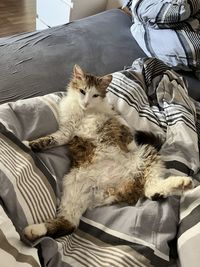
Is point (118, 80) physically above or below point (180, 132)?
above

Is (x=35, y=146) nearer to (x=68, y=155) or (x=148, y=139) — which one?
(x=68, y=155)

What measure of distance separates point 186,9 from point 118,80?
25.4 inches

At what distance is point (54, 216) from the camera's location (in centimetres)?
104

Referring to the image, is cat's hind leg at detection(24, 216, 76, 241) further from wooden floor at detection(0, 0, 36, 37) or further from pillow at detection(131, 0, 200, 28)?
wooden floor at detection(0, 0, 36, 37)

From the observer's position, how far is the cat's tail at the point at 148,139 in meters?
1.28

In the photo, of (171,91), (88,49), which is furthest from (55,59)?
(171,91)

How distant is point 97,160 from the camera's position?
118 cm

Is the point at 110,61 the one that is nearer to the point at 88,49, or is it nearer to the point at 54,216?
the point at 88,49

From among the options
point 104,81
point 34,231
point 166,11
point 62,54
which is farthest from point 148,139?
point 166,11

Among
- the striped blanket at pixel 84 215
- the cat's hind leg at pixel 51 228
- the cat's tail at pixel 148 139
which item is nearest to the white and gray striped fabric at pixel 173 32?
the striped blanket at pixel 84 215

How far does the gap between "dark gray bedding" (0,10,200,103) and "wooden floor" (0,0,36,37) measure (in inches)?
40.6

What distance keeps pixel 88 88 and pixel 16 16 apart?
2.10 meters

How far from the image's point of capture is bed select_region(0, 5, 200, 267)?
3.09 feet

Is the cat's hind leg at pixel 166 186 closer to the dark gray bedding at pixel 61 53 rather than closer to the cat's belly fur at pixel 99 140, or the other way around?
the cat's belly fur at pixel 99 140
